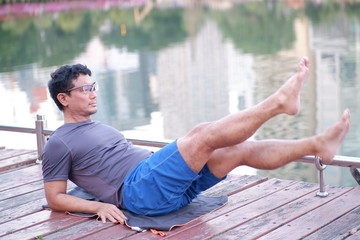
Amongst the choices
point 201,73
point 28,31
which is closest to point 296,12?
point 28,31

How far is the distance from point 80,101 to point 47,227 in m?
0.63

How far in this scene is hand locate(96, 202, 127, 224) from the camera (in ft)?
10.8

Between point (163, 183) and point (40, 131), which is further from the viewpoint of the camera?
point (40, 131)

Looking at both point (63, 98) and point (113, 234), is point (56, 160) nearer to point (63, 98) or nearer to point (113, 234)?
point (63, 98)

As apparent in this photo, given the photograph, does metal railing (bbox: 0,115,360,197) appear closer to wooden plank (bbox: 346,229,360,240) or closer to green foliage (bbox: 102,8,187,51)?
wooden plank (bbox: 346,229,360,240)

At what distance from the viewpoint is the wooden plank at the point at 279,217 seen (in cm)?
310

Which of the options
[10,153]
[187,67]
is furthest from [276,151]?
[187,67]

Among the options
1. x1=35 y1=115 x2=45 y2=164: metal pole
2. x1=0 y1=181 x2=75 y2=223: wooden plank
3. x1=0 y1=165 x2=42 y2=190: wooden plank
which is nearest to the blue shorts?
x1=0 y1=181 x2=75 y2=223: wooden plank

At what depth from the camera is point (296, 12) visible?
35812 mm

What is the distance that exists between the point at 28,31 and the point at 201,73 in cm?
1449

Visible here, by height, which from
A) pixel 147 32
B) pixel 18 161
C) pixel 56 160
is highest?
pixel 147 32

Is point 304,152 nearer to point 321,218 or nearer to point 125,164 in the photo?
point 321,218

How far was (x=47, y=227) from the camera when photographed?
10.9 ft

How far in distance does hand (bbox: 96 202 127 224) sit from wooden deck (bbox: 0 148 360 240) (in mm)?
36
